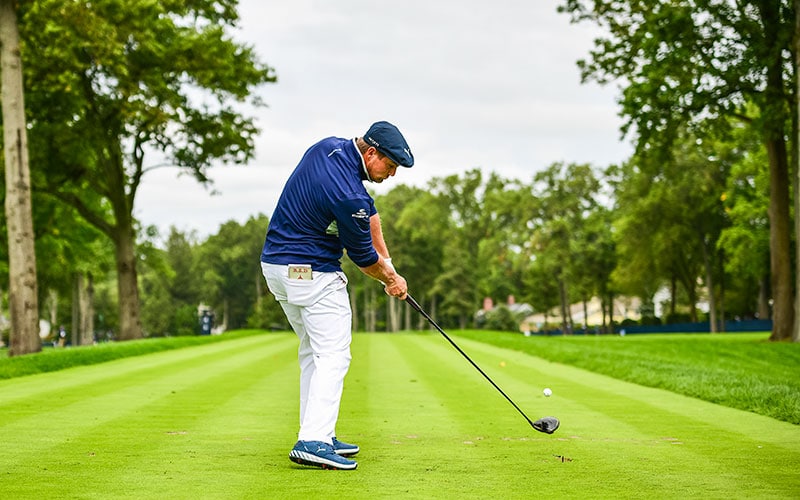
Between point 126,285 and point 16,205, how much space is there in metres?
12.3

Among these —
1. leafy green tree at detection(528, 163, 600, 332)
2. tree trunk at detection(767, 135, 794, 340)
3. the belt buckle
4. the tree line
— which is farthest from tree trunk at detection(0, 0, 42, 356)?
leafy green tree at detection(528, 163, 600, 332)

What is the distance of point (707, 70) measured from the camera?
22.1m

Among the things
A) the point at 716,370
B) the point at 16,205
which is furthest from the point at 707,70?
the point at 16,205

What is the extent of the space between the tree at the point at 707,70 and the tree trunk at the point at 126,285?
51.5 feet

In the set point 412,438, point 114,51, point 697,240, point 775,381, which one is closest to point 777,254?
point 775,381

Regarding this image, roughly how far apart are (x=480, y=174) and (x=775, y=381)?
74.2 m

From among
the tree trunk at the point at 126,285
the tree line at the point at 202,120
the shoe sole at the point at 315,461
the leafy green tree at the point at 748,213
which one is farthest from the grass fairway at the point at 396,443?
the leafy green tree at the point at 748,213

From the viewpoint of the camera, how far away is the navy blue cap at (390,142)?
507 cm

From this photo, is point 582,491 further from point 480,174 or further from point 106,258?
point 480,174

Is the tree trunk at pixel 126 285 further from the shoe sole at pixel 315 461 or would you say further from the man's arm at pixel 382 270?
the shoe sole at pixel 315 461

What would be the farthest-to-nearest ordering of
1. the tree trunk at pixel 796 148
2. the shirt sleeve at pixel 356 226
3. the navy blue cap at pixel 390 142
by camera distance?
the tree trunk at pixel 796 148
the navy blue cap at pixel 390 142
the shirt sleeve at pixel 356 226

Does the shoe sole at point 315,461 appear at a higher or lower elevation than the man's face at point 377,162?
lower

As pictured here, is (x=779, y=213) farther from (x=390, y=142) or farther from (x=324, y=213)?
(x=324, y=213)

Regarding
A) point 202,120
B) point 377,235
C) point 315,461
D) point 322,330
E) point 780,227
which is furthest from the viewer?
point 202,120
